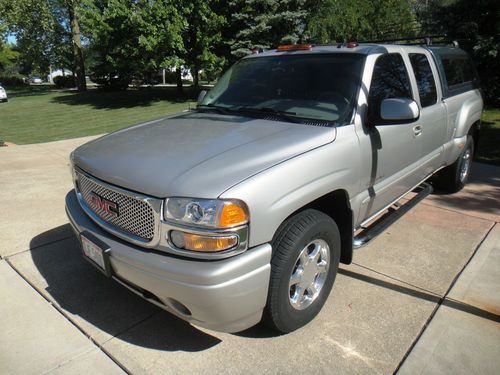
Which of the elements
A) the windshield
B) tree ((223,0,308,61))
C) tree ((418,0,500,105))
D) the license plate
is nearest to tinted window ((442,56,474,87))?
the windshield

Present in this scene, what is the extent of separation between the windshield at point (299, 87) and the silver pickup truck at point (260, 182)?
1 cm

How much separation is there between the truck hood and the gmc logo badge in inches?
5.7

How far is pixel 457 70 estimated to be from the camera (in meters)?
5.01

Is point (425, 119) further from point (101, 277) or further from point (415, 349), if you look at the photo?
point (101, 277)

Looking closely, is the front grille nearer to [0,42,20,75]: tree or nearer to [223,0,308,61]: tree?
[223,0,308,61]: tree

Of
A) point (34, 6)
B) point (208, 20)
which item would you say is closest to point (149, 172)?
point (208, 20)

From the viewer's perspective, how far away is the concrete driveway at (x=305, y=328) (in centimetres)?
252

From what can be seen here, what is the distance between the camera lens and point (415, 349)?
2609mm

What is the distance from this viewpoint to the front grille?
234 cm

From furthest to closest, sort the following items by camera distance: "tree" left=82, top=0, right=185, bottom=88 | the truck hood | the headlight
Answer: "tree" left=82, top=0, right=185, bottom=88 → the truck hood → the headlight

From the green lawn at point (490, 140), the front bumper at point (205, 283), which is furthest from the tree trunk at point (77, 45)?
the front bumper at point (205, 283)

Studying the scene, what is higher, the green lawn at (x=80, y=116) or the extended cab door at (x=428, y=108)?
the extended cab door at (x=428, y=108)

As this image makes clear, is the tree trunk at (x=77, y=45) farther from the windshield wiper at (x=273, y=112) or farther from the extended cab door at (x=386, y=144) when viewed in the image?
the extended cab door at (x=386, y=144)

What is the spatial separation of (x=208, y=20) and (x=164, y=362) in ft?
54.6
